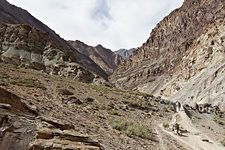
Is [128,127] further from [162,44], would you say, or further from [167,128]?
[162,44]

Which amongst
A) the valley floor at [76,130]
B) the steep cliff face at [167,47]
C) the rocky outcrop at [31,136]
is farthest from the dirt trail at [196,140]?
the steep cliff face at [167,47]

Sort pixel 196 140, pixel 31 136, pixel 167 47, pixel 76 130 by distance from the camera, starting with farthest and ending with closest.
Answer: pixel 167 47, pixel 196 140, pixel 76 130, pixel 31 136

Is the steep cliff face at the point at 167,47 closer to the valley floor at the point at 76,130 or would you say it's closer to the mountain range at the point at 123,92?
the mountain range at the point at 123,92

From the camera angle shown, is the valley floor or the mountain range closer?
the valley floor

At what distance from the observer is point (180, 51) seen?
111812mm

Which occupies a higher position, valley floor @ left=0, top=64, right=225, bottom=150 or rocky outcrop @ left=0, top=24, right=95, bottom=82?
rocky outcrop @ left=0, top=24, right=95, bottom=82

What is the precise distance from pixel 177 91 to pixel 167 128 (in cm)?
5524

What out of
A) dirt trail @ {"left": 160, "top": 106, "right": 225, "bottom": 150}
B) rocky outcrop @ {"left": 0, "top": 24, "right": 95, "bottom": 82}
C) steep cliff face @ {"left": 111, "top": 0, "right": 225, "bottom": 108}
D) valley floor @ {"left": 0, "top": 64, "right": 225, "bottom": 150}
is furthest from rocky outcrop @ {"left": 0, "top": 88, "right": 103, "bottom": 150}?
steep cliff face @ {"left": 111, "top": 0, "right": 225, "bottom": 108}

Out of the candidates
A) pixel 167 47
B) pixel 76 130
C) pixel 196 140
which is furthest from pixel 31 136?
→ pixel 167 47

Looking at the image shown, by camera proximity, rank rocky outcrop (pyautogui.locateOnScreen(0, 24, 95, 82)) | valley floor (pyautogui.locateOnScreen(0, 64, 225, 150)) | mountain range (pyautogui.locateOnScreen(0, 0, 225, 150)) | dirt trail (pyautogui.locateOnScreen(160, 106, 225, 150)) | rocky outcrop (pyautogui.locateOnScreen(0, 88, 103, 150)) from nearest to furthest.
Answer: rocky outcrop (pyautogui.locateOnScreen(0, 88, 103, 150)) → valley floor (pyautogui.locateOnScreen(0, 64, 225, 150)) → mountain range (pyautogui.locateOnScreen(0, 0, 225, 150)) → dirt trail (pyautogui.locateOnScreen(160, 106, 225, 150)) → rocky outcrop (pyautogui.locateOnScreen(0, 24, 95, 82))

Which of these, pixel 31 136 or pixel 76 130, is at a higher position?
pixel 76 130

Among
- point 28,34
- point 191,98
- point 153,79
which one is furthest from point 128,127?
point 153,79

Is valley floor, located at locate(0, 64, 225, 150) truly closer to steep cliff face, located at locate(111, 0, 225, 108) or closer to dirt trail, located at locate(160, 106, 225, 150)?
dirt trail, located at locate(160, 106, 225, 150)

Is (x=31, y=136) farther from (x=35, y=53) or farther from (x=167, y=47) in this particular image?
(x=167, y=47)
